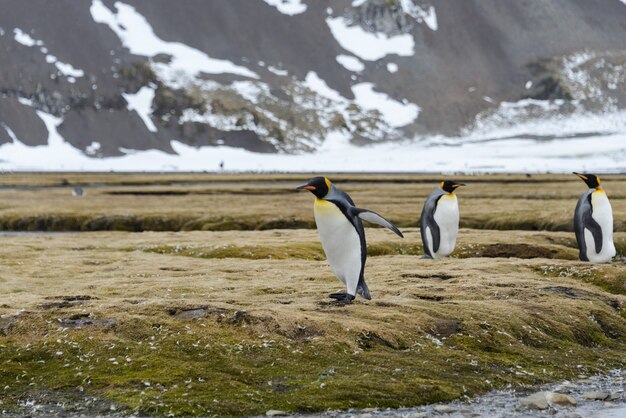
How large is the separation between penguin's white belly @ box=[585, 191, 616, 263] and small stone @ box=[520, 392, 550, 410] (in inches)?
540

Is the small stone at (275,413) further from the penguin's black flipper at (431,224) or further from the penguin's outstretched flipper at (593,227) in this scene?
the penguin's outstretched flipper at (593,227)

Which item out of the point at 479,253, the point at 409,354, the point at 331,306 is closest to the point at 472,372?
the point at 409,354

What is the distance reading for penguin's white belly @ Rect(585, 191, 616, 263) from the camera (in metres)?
25.7

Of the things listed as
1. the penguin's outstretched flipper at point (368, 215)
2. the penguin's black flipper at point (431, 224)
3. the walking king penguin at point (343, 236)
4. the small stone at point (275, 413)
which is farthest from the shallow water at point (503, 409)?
the penguin's black flipper at point (431, 224)

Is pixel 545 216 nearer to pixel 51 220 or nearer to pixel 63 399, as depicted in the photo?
pixel 51 220

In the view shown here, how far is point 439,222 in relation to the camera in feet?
87.8

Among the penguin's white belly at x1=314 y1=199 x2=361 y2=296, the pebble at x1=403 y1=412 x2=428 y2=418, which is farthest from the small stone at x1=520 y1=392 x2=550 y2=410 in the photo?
the penguin's white belly at x1=314 y1=199 x2=361 y2=296

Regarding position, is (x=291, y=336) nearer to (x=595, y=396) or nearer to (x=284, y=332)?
(x=284, y=332)

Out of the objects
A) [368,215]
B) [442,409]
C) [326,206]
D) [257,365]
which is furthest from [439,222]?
[442,409]

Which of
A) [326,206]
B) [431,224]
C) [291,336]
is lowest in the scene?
[291,336]

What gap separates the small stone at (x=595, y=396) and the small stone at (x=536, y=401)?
740mm

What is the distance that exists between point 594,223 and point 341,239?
1088cm

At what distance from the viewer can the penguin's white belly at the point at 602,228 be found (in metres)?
25.7

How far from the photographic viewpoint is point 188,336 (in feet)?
48.4
